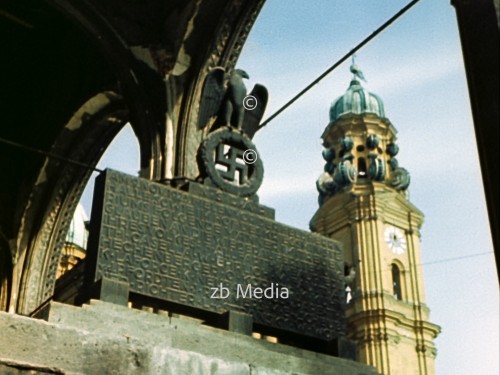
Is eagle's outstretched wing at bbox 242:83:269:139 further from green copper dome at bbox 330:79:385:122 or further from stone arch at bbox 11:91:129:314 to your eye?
green copper dome at bbox 330:79:385:122

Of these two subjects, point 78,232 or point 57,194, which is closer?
point 57,194

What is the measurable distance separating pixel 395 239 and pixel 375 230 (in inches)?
89.9

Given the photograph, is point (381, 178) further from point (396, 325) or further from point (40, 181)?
point (40, 181)

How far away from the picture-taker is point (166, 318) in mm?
5211

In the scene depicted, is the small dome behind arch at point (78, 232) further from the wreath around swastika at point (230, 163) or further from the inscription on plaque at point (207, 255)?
the inscription on plaque at point (207, 255)

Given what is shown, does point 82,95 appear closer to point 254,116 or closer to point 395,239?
point 254,116

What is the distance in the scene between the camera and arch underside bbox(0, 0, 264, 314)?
347 inches

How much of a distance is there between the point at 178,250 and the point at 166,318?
66 cm

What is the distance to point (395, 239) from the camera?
2067 inches

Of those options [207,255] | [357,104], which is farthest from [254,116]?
[357,104]

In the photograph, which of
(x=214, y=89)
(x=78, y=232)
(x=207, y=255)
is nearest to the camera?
(x=207, y=255)

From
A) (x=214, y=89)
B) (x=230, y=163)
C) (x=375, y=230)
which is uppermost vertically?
(x=375, y=230)

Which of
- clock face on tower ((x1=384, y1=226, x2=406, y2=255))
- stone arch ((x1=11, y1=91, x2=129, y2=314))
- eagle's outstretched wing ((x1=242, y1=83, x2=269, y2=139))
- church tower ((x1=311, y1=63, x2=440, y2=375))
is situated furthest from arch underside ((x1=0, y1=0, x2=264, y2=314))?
clock face on tower ((x1=384, y1=226, x2=406, y2=255))

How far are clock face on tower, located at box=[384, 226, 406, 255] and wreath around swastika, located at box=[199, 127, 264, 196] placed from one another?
4583 centimetres
